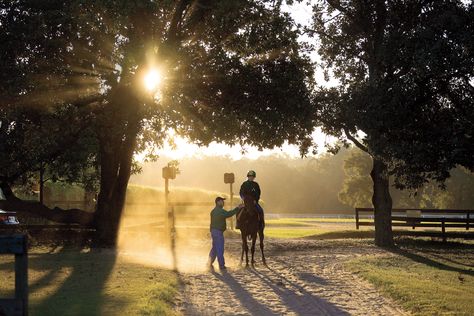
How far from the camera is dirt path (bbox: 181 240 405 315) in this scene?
9.10m

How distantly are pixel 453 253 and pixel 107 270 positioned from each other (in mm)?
13831

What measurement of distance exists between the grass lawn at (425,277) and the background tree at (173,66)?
6448 mm

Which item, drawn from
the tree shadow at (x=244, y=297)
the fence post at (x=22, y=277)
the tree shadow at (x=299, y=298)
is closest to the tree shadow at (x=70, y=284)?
the tree shadow at (x=244, y=297)

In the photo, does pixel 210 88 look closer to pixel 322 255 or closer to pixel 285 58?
pixel 285 58

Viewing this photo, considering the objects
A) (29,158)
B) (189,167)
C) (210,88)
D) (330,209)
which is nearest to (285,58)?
(210,88)

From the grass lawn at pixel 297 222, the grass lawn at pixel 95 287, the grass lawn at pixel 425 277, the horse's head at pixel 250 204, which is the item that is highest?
the horse's head at pixel 250 204

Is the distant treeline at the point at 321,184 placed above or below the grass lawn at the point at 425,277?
above

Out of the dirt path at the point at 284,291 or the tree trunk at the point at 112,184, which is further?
the tree trunk at the point at 112,184

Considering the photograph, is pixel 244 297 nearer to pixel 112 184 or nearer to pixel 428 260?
pixel 428 260

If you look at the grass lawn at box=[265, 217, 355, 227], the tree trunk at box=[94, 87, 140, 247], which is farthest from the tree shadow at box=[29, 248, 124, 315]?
the grass lawn at box=[265, 217, 355, 227]

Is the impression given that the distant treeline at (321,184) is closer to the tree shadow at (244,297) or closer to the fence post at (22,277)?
the tree shadow at (244,297)

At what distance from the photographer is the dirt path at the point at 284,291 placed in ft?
29.9

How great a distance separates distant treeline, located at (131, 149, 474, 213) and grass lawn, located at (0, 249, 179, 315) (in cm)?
2907

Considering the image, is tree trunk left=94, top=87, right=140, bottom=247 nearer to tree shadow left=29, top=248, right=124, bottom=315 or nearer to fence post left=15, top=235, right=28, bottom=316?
tree shadow left=29, top=248, right=124, bottom=315
